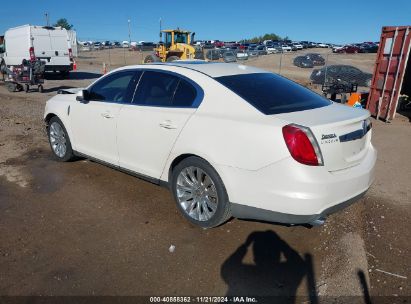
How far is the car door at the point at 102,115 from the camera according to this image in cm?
453

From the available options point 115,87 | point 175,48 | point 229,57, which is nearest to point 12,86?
point 175,48

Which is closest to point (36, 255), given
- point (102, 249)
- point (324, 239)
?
point (102, 249)

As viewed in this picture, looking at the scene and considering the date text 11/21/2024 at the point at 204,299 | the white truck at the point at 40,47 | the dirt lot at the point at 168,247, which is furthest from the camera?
the white truck at the point at 40,47

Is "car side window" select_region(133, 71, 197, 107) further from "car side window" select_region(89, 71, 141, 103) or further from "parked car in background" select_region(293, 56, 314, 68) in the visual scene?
"parked car in background" select_region(293, 56, 314, 68)

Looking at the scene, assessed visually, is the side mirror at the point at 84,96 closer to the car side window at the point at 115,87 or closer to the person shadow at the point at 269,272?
the car side window at the point at 115,87

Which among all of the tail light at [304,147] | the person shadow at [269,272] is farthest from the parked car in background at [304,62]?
the tail light at [304,147]

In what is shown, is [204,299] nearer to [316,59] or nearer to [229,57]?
[229,57]

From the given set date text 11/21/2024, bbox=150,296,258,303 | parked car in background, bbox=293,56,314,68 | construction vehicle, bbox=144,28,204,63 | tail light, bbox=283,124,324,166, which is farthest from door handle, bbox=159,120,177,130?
parked car in background, bbox=293,56,314,68

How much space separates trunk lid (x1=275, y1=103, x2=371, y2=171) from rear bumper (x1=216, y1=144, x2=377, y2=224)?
0.10 metres

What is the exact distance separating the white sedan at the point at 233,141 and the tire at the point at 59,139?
0.89 meters

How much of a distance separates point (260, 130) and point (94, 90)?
2.74m

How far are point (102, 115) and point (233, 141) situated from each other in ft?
6.88

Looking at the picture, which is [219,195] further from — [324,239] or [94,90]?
[94,90]

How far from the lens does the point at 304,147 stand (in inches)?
119
